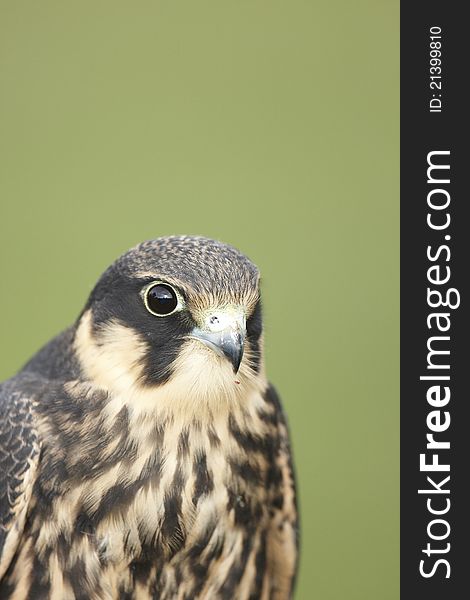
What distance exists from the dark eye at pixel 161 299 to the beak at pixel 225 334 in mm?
110

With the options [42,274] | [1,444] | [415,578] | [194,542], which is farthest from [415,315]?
[42,274]

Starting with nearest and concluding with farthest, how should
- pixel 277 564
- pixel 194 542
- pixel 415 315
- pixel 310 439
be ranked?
1. pixel 194 542
2. pixel 277 564
3. pixel 415 315
4. pixel 310 439

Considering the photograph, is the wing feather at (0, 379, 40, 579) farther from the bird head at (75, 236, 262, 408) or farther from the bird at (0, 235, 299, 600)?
the bird head at (75, 236, 262, 408)

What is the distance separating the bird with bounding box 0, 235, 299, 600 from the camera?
3.84m

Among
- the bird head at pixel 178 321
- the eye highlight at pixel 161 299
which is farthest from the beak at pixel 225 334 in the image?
the eye highlight at pixel 161 299

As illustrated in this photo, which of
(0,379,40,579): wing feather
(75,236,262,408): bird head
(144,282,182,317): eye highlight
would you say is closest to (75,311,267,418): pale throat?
(75,236,262,408): bird head

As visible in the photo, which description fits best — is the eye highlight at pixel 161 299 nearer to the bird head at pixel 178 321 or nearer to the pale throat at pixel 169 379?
the bird head at pixel 178 321

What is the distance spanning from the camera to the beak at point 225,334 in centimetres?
368

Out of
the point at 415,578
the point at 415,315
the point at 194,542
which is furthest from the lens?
the point at 415,315

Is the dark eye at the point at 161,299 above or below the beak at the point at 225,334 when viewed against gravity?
above

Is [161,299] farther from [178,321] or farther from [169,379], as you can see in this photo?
[169,379]

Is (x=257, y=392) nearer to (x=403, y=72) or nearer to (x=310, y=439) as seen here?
(x=403, y=72)

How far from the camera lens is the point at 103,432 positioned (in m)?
3.96

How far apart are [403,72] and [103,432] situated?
2.86m
